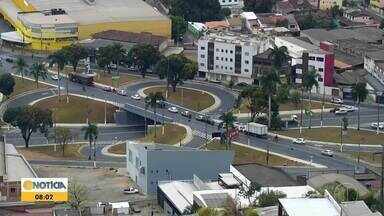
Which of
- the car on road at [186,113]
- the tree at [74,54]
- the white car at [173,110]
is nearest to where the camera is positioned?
the car on road at [186,113]

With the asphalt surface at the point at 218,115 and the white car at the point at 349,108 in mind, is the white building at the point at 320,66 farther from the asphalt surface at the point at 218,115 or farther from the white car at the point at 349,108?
the asphalt surface at the point at 218,115

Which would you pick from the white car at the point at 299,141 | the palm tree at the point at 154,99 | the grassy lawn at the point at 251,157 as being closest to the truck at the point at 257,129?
the white car at the point at 299,141

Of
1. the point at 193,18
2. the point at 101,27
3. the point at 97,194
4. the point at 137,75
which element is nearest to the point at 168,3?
the point at 193,18

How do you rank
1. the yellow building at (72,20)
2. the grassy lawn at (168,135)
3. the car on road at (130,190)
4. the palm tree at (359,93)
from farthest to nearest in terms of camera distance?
the yellow building at (72,20), the palm tree at (359,93), the grassy lawn at (168,135), the car on road at (130,190)

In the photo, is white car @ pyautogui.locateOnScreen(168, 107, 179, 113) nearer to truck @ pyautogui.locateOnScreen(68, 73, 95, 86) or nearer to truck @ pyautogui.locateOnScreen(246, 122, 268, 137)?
truck @ pyautogui.locateOnScreen(246, 122, 268, 137)

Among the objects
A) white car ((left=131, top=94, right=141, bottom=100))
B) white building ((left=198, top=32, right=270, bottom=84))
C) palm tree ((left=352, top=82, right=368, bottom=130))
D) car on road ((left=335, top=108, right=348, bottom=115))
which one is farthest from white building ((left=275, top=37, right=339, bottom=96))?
white car ((left=131, top=94, right=141, bottom=100))

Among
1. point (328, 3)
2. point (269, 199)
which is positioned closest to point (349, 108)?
point (269, 199)
